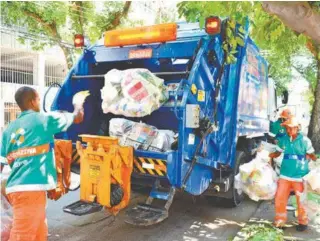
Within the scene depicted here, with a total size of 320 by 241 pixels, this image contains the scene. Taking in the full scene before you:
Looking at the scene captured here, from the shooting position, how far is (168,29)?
12.8 feet

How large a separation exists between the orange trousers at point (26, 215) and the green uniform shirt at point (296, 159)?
8.71 feet

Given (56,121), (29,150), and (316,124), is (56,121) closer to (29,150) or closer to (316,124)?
(29,150)

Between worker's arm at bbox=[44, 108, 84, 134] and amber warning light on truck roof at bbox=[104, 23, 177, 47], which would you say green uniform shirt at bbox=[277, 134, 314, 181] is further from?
worker's arm at bbox=[44, 108, 84, 134]

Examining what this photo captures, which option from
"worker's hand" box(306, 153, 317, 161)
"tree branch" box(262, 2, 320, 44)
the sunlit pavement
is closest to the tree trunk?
the sunlit pavement

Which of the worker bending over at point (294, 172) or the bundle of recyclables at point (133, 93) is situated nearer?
the bundle of recyclables at point (133, 93)

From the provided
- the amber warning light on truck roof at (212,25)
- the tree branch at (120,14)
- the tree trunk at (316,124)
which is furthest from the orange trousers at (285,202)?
the tree branch at (120,14)

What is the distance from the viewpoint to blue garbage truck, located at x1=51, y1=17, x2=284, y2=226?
3421 mm

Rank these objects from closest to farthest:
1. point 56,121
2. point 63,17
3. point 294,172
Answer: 1. point 56,121
2. point 294,172
3. point 63,17

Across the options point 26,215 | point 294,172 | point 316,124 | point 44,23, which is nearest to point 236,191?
point 294,172

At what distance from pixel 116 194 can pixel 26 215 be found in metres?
0.84

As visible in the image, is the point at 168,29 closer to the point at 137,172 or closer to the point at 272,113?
the point at 137,172

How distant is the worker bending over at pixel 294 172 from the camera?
4066 millimetres

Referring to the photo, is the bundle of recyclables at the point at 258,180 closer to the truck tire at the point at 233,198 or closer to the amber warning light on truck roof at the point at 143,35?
the truck tire at the point at 233,198

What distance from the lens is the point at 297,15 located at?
2301mm
